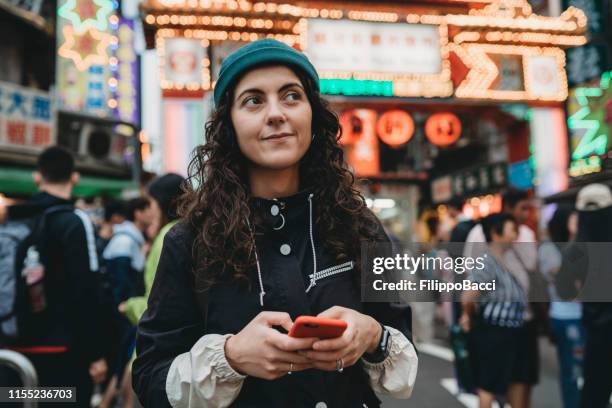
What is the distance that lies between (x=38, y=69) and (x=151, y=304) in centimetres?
1410

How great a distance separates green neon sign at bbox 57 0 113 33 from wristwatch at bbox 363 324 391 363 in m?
13.1

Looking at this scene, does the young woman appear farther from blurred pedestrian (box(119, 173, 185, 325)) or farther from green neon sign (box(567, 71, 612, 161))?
green neon sign (box(567, 71, 612, 161))

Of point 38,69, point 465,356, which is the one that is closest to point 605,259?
point 465,356

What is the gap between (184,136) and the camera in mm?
9094

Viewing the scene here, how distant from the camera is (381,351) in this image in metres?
1.33

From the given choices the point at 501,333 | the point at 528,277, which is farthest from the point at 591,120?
the point at 501,333

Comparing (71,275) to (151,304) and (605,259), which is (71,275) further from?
(605,259)

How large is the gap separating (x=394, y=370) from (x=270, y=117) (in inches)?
30.4

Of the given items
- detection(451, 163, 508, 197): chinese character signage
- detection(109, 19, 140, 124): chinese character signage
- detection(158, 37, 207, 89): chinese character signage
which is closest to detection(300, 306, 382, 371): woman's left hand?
detection(158, 37, 207, 89): chinese character signage

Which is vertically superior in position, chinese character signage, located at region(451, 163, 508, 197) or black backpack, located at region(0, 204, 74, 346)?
chinese character signage, located at region(451, 163, 508, 197)

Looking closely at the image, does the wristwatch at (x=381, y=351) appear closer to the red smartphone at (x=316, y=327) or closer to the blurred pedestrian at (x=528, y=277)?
the red smartphone at (x=316, y=327)

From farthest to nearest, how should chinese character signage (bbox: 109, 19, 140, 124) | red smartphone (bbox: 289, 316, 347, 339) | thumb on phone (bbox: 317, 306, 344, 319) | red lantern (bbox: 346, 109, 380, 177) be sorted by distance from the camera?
chinese character signage (bbox: 109, 19, 140, 124)
red lantern (bbox: 346, 109, 380, 177)
thumb on phone (bbox: 317, 306, 344, 319)
red smartphone (bbox: 289, 316, 347, 339)

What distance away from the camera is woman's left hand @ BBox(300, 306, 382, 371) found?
1103 mm

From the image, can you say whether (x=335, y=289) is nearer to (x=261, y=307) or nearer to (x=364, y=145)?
(x=261, y=307)
